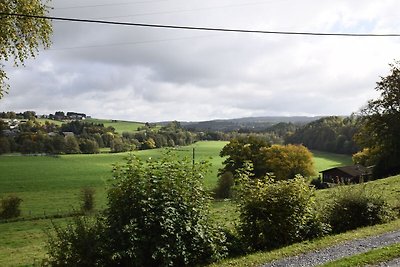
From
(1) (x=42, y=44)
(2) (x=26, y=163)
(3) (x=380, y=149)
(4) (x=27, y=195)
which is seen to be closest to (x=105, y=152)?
(2) (x=26, y=163)

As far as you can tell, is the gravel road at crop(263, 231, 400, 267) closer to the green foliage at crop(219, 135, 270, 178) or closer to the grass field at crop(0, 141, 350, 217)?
the grass field at crop(0, 141, 350, 217)

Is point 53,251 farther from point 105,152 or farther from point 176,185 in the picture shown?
point 105,152

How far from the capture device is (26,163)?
3725 inches

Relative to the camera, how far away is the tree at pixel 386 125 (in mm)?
44188

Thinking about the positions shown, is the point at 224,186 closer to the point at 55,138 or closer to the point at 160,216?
the point at 160,216

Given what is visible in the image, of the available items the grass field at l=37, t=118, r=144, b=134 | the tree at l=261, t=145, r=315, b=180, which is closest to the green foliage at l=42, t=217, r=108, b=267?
the tree at l=261, t=145, r=315, b=180

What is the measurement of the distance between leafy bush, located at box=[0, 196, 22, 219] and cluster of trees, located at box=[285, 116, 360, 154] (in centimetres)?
8873

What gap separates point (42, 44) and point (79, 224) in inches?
318

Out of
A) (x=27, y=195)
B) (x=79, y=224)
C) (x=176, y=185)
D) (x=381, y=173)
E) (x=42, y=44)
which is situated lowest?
(x=27, y=195)

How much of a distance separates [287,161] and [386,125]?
78.2 feet

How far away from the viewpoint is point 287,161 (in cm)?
6744

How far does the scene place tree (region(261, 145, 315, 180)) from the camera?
64750 mm

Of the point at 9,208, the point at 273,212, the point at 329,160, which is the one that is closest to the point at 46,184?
the point at 9,208

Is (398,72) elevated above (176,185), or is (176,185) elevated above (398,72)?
(398,72)
